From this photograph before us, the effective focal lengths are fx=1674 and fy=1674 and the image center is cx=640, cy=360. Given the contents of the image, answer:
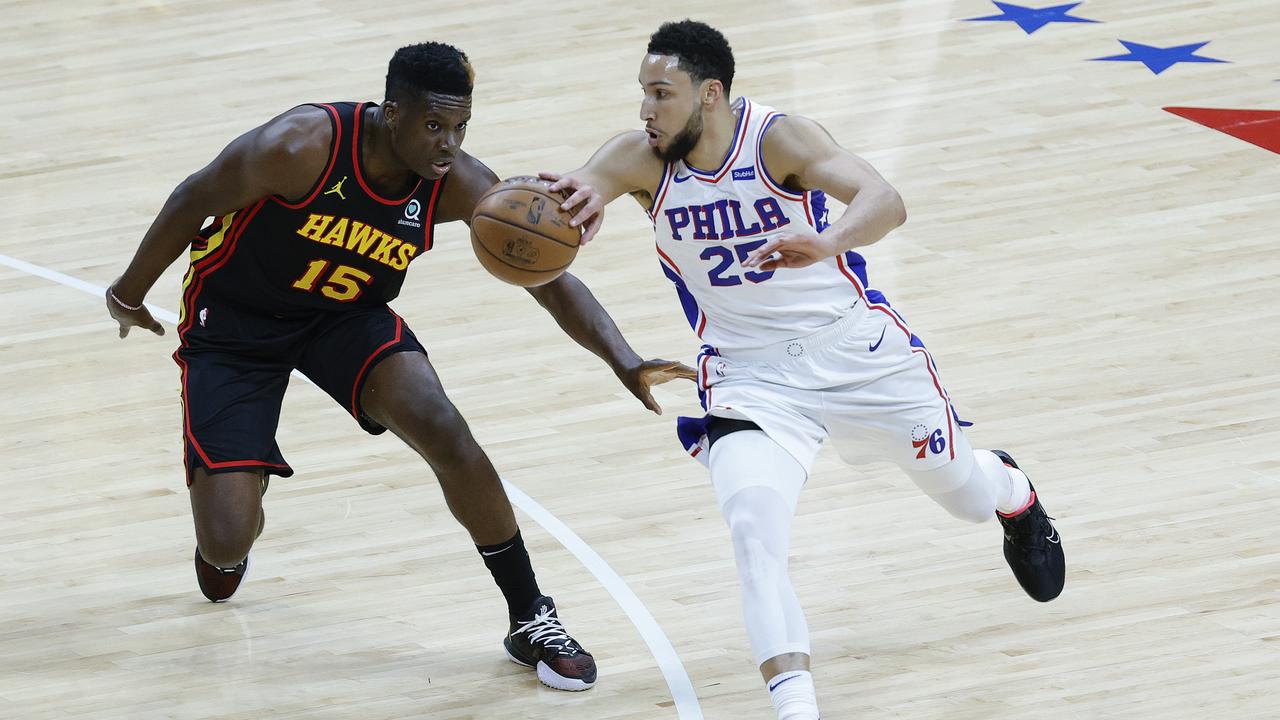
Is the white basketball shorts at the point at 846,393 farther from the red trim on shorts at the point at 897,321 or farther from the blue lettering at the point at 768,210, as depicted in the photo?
the blue lettering at the point at 768,210

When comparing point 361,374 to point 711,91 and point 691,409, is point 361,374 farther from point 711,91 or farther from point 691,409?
point 691,409

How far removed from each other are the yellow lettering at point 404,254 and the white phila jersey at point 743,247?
0.78 m

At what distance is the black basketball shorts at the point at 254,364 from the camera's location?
4.99 meters

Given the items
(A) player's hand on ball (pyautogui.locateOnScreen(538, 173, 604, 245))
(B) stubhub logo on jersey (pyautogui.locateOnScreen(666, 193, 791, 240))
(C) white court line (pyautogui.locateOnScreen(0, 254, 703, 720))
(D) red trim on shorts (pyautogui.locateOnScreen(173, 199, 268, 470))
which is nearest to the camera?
(A) player's hand on ball (pyautogui.locateOnScreen(538, 173, 604, 245))

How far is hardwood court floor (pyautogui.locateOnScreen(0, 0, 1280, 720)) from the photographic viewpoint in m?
4.79

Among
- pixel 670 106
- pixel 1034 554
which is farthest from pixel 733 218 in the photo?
pixel 1034 554

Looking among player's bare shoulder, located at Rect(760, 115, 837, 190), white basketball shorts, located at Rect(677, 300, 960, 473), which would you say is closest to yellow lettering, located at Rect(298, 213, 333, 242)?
white basketball shorts, located at Rect(677, 300, 960, 473)

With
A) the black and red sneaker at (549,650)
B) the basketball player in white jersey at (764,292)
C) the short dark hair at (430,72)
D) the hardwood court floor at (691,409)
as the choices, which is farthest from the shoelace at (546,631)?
the short dark hair at (430,72)

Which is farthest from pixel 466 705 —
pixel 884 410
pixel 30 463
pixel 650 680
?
pixel 30 463

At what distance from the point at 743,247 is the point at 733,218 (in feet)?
0.28

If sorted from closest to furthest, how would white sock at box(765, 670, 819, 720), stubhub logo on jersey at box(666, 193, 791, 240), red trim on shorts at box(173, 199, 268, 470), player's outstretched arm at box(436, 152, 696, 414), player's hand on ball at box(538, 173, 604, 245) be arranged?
white sock at box(765, 670, 819, 720)
player's hand on ball at box(538, 173, 604, 245)
stubhub logo on jersey at box(666, 193, 791, 240)
player's outstretched arm at box(436, 152, 696, 414)
red trim on shorts at box(173, 199, 268, 470)

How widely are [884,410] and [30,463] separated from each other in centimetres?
356

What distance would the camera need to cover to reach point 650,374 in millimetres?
4715

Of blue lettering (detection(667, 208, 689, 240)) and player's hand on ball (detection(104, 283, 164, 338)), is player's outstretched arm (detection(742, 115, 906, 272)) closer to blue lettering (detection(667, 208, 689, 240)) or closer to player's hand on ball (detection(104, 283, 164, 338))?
blue lettering (detection(667, 208, 689, 240))
